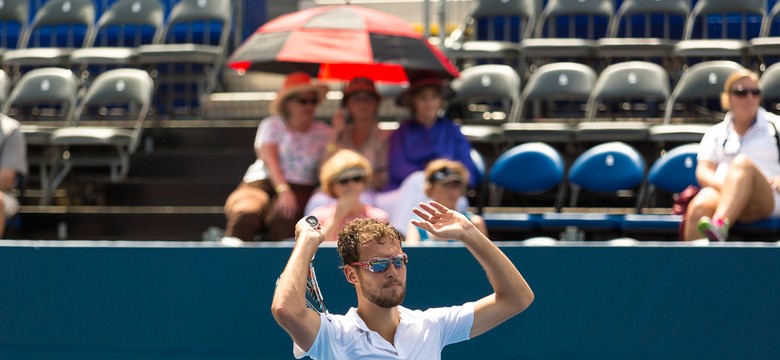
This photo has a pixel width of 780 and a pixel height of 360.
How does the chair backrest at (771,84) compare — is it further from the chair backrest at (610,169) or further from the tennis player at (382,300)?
the tennis player at (382,300)

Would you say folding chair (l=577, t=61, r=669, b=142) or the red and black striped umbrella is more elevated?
the red and black striped umbrella

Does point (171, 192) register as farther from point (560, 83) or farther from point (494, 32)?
point (494, 32)

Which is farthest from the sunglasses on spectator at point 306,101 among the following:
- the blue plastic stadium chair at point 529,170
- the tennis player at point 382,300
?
the tennis player at point 382,300

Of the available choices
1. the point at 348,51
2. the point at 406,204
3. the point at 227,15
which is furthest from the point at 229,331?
the point at 227,15

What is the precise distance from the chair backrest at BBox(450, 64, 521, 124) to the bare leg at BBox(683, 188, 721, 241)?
8.65ft

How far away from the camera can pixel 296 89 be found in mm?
7453

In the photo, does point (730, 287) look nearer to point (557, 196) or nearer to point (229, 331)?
point (229, 331)

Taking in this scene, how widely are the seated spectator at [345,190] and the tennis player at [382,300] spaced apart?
8.88 ft

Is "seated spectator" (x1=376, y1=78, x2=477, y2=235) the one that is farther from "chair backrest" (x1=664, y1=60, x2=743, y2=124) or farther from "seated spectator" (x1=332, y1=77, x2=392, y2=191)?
"chair backrest" (x1=664, y1=60, x2=743, y2=124)

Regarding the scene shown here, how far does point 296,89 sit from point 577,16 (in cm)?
344

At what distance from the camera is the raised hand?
325 centimetres

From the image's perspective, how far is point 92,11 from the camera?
10.8 m

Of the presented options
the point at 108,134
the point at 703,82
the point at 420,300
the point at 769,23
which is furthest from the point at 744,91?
the point at 108,134

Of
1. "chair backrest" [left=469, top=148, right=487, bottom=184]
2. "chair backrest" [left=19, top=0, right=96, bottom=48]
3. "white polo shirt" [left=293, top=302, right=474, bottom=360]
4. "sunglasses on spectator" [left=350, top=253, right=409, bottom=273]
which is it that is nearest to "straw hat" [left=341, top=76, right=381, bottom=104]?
"chair backrest" [left=469, top=148, right=487, bottom=184]
